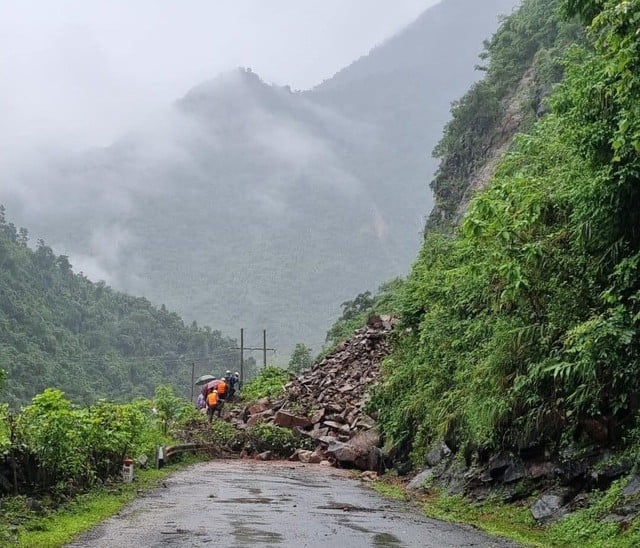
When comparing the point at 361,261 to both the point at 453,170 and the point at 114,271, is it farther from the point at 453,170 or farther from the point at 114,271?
the point at 453,170

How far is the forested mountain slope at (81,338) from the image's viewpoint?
52.5 m

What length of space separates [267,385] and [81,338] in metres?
32.7

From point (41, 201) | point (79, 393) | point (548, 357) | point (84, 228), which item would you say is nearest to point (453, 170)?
point (79, 393)

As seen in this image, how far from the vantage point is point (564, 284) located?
501 inches

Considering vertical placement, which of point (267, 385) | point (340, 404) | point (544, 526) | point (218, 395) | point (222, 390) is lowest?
point (544, 526)

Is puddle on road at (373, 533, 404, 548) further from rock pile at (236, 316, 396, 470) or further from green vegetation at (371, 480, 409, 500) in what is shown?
rock pile at (236, 316, 396, 470)

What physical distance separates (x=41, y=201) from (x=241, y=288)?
65.6 m

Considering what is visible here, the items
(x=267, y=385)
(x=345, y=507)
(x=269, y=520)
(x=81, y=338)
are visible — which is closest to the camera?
(x=269, y=520)

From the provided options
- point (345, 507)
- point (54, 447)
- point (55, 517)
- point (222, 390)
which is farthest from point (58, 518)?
point (222, 390)

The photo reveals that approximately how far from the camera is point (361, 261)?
169 meters

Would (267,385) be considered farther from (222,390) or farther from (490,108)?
(490,108)

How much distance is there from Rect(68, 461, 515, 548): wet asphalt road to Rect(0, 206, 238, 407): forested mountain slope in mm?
32573

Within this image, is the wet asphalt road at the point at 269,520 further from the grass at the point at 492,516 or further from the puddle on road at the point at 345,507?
the grass at the point at 492,516

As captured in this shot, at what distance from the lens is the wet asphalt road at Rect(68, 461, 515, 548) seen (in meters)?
9.38
